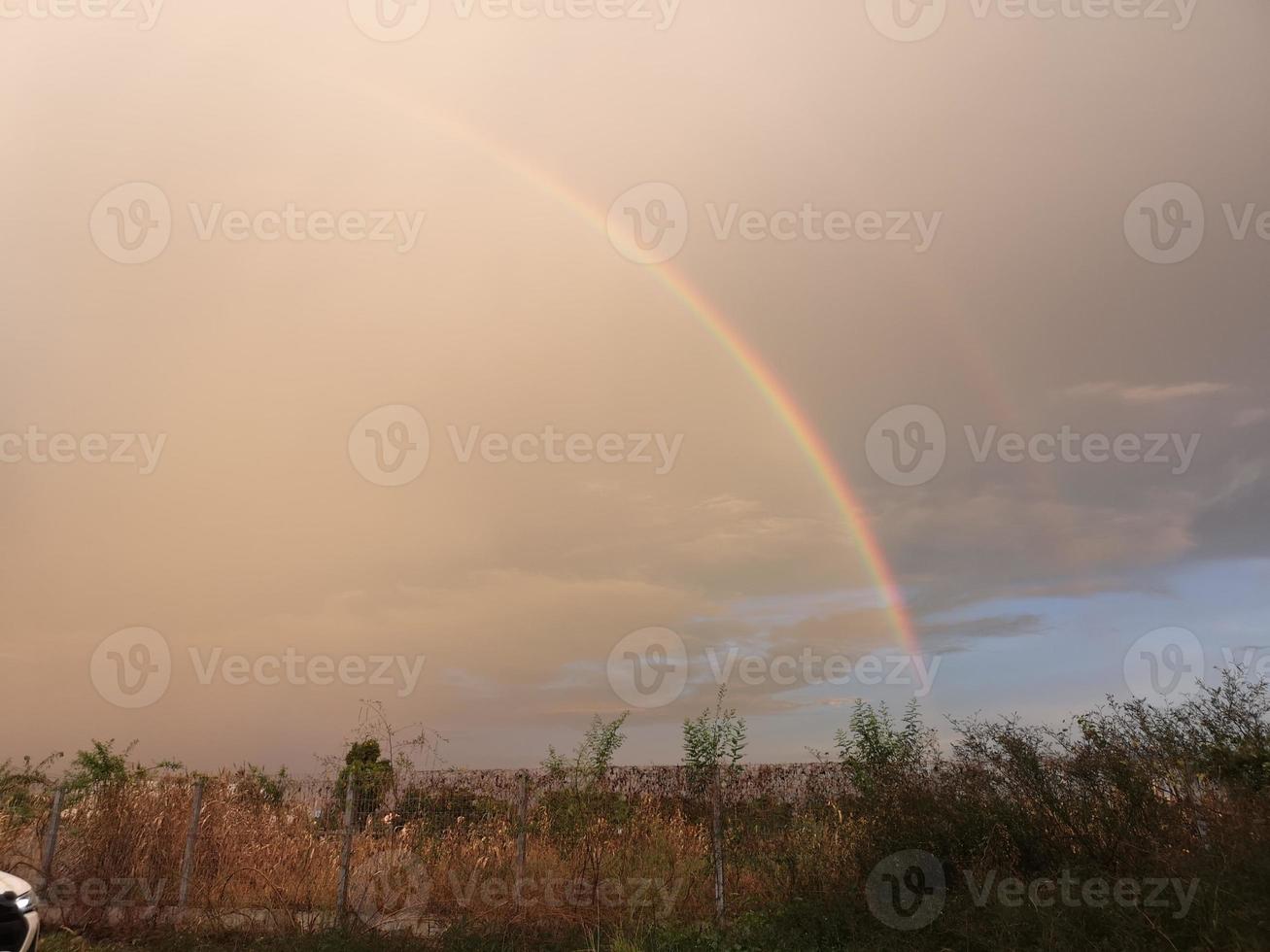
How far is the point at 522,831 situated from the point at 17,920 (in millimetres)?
5643

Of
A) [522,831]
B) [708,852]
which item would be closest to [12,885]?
[522,831]

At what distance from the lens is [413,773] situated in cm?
1341

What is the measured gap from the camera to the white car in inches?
318

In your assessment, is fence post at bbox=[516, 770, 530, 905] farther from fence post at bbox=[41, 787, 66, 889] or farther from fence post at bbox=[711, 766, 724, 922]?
fence post at bbox=[41, 787, 66, 889]

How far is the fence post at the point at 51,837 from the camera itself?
12078mm

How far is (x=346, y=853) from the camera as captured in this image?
1174cm

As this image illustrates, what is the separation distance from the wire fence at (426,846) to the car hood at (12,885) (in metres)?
2.72

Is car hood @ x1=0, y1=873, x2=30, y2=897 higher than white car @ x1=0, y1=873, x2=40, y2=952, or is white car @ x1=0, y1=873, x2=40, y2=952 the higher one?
car hood @ x1=0, y1=873, x2=30, y2=897

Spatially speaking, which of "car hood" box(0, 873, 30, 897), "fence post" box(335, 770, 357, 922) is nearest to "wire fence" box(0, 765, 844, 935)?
"fence post" box(335, 770, 357, 922)

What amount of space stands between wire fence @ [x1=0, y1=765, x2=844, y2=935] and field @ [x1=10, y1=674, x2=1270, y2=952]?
0.10ft

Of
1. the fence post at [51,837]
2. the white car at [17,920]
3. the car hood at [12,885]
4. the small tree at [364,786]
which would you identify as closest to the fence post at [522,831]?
the small tree at [364,786]

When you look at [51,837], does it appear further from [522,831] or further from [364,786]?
[522,831]

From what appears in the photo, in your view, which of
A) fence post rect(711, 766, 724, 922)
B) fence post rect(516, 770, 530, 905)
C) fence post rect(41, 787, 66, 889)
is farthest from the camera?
fence post rect(41, 787, 66, 889)

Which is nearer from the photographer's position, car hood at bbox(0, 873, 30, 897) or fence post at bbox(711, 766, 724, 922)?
car hood at bbox(0, 873, 30, 897)
